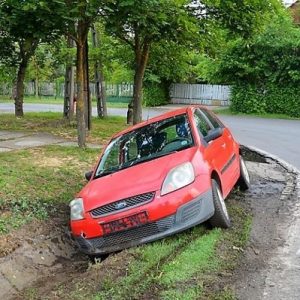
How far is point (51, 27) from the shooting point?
9.65m

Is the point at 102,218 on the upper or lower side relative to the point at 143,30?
lower

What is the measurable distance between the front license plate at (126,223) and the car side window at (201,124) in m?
1.83

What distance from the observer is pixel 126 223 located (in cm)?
530

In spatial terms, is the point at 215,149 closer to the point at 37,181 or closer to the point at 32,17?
the point at 37,181

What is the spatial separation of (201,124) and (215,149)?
0.56 m

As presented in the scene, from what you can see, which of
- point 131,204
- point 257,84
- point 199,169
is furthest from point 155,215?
point 257,84

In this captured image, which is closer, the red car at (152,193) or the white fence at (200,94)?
the red car at (152,193)

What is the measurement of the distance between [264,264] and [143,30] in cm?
673

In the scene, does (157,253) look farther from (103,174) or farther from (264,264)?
(103,174)

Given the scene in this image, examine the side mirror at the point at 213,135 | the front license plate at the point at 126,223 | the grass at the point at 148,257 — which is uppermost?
the side mirror at the point at 213,135

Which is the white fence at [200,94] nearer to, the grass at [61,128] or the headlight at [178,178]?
the grass at [61,128]

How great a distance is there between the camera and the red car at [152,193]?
5.30m

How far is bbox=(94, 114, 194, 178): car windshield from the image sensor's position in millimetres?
6309

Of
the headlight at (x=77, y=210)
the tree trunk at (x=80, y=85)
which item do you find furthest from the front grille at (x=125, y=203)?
the tree trunk at (x=80, y=85)
